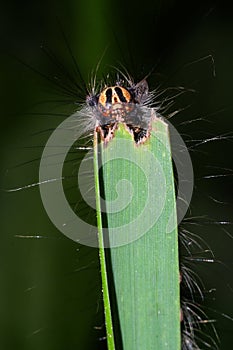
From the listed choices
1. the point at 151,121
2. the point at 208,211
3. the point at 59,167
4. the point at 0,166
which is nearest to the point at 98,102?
the point at 151,121

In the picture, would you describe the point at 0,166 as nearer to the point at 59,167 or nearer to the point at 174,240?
the point at 59,167

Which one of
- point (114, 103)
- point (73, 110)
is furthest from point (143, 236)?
point (73, 110)

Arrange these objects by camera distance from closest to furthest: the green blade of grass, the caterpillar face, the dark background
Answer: the green blade of grass
the caterpillar face
the dark background

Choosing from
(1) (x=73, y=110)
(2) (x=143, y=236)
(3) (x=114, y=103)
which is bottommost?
(2) (x=143, y=236)

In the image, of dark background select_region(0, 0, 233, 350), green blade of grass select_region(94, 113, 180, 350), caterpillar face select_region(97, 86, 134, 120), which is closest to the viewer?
green blade of grass select_region(94, 113, 180, 350)

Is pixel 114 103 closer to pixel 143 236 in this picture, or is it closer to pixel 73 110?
pixel 143 236

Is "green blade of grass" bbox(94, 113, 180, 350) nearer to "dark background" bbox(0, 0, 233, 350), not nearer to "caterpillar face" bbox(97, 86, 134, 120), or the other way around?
"caterpillar face" bbox(97, 86, 134, 120)

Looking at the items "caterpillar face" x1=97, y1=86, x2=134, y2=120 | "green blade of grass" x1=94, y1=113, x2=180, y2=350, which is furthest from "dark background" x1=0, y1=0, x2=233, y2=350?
"green blade of grass" x1=94, y1=113, x2=180, y2=350
